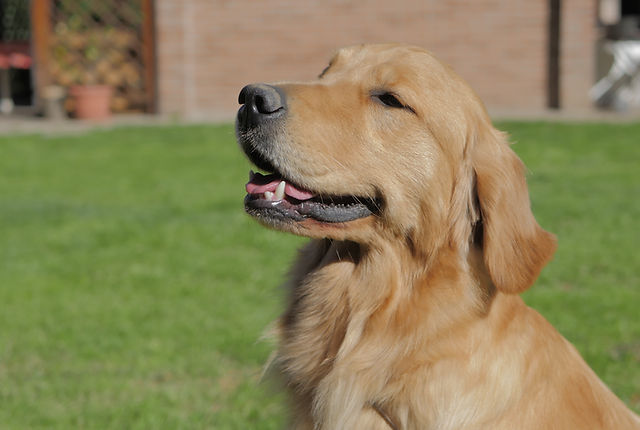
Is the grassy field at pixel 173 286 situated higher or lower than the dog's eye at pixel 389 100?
lower

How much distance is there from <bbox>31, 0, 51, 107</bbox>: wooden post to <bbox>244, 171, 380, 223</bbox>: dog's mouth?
14.9m

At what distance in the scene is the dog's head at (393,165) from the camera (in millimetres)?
2988

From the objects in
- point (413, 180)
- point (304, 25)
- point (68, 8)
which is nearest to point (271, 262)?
point (413, 180)

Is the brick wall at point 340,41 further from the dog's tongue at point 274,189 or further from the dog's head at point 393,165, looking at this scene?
the dog's tongue at point 274,189

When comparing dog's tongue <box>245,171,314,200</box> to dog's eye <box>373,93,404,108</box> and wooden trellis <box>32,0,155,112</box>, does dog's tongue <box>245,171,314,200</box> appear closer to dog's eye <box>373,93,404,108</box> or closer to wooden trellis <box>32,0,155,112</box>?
dog's eye <box>373,93,404,108</box>

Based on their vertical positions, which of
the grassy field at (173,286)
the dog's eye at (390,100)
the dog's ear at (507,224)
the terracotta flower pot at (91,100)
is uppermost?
the dog's eye at (390,100)

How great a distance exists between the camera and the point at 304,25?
16625mm

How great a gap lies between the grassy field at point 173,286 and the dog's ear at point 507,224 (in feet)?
3.14

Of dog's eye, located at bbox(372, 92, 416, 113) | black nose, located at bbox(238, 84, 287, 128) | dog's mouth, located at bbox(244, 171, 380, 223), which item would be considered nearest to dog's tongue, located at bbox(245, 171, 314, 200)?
dog's mouth, located at bbox(244, 171, 380, 223)

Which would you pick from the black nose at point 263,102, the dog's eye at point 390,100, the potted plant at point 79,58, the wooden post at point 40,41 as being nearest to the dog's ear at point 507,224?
the dog's eye at point 390,100

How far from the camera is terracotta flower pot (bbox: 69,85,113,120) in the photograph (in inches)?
629

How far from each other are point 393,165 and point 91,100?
13.9m

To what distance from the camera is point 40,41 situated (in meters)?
16.6

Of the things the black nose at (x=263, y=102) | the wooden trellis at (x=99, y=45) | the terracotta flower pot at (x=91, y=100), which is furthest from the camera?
the wooden trellis at (x=99, y=45)
